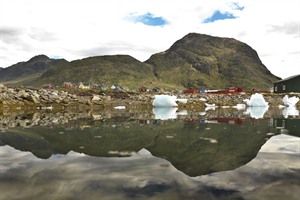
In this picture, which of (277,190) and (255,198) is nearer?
(255,198)

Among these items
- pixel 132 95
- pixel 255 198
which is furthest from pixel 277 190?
pixel 132 95

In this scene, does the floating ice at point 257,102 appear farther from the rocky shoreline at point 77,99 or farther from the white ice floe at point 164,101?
the white ice floe at point 164,101

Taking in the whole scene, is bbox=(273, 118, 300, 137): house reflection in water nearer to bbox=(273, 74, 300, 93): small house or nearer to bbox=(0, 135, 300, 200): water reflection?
bbox=(0, 135, 300, 200): water reflection

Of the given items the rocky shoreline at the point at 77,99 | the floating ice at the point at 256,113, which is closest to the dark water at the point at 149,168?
the floating ice at the point at 256,113

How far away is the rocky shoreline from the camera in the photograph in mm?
40094

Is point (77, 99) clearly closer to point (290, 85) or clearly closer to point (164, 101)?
point (164, 101)

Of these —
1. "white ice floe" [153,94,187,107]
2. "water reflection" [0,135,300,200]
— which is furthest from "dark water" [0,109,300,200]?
"white ice floe" [153,94,187,107]

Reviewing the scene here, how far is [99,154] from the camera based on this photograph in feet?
27.9

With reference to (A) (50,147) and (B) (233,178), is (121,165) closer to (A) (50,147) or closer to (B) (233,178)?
(B) (233,178)

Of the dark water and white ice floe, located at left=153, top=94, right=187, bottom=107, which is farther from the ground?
white ice floe, located at left=153, top=94, right=187, bottom=107

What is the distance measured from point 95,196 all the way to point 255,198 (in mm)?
2570

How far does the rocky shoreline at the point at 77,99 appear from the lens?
40.1 m

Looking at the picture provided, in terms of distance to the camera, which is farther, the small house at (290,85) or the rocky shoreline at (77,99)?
the small house at (290,85)

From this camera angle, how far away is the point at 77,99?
1839 inches
